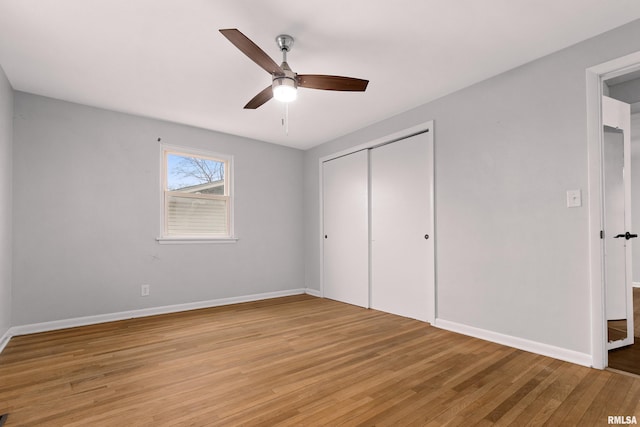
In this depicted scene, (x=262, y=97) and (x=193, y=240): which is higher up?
(x=262, y=97)

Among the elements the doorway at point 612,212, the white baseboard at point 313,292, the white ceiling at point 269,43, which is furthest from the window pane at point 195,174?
the doorway at point 612,212

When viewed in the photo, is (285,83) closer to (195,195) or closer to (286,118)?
(286,118)

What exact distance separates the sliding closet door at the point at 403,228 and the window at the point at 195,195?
2.24m

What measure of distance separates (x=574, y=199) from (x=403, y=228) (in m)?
1.76

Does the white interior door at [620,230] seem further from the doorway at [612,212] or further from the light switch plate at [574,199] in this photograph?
the light switch plate at [574,199]

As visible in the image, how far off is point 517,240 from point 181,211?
405cm

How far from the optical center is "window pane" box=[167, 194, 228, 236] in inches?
171

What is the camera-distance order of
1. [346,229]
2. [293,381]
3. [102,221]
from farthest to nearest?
[346,229], [102,221], [293,381]

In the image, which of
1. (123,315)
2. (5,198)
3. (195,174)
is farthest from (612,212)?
(5,198)

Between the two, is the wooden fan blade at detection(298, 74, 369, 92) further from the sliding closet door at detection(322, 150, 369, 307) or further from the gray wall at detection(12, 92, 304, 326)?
the gray wall at detection(12, 92, 304, 326)

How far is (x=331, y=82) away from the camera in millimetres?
2465

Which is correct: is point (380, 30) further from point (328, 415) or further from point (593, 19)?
point (328, 415)

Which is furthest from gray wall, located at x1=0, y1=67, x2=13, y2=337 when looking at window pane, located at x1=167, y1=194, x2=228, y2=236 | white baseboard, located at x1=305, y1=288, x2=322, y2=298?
white baseboard, located at x1=305, y1=288, x2=322, y2=298

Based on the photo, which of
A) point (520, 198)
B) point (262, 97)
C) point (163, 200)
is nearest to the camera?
point (262, 97)
